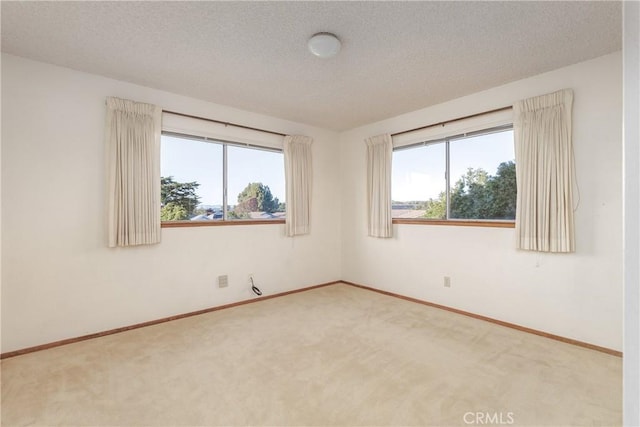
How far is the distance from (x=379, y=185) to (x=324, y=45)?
7.60 ft

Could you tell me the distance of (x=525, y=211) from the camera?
292 centimetres

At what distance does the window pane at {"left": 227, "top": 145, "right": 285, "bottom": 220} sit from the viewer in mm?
3874

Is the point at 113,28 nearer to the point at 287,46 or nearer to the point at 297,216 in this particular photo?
the point at 287,46

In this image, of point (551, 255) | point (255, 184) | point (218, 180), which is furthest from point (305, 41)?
point (551, 255)

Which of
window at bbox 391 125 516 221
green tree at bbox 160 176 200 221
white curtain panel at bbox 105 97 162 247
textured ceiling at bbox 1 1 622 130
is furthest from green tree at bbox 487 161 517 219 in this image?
white curtain panel at bbox 105 97 162 247

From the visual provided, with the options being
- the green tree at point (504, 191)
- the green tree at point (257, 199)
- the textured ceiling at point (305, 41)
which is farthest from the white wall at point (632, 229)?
the green tree at point (257, 199)

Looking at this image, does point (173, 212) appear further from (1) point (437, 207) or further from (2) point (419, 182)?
(1) point (437, 207)

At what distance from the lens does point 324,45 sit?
2279mm

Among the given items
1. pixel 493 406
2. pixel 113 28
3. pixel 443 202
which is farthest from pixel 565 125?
pixel 113 28

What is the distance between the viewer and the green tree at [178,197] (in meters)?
3.35

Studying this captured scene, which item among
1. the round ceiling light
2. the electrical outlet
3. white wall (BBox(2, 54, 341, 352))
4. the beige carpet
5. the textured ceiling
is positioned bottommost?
the beige carpet

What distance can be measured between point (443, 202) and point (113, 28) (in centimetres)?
359

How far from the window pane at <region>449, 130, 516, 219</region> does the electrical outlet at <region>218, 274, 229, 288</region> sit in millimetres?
2854

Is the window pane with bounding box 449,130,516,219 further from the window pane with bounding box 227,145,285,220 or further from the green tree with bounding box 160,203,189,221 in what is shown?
the green tree with bounding box 160,203,189,221
